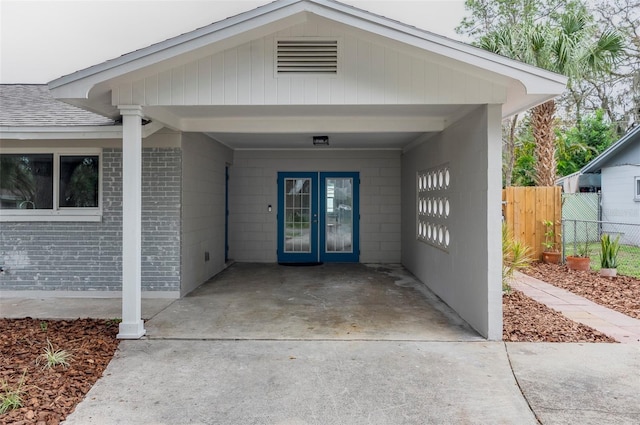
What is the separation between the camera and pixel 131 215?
4.92 metres

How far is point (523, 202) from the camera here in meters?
10.2

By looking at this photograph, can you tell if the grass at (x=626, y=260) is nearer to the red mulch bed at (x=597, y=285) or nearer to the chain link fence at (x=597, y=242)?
the chain link fence at (x=597, y=242)

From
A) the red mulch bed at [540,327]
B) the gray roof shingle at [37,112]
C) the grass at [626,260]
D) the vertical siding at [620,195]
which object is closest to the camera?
the red mulch bed at [540,327]

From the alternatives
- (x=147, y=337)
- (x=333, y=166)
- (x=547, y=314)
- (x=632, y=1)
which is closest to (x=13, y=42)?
(x=333, y=166)

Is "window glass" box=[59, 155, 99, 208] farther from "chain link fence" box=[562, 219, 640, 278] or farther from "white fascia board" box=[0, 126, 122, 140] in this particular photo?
"chain link fence" box=[562, 219, 640, 278]

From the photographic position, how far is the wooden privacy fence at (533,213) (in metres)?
10.1

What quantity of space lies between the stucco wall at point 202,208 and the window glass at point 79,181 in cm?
143

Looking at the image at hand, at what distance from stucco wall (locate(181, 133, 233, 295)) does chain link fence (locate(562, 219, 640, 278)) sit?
7.44 metres

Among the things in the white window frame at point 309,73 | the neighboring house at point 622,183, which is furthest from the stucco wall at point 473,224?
the neighboring house at point 622,183

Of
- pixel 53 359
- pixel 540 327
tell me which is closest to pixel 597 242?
pixel 540 327

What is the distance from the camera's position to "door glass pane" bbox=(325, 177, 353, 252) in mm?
10555

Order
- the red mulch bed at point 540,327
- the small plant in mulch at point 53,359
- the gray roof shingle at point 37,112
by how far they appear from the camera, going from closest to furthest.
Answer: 1. the small plant in mulch at point 53,359
2. the red mulch bed at point 540,327
3. the gray roof shingle at point 37,112

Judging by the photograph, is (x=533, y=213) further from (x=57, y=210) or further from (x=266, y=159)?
(x=57, y=210)

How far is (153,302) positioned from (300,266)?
3.97m
